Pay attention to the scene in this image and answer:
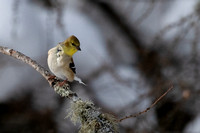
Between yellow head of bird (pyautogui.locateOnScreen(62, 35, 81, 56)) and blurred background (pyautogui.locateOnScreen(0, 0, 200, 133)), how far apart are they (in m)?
0.83

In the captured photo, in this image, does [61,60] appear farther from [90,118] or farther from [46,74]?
[90,118]

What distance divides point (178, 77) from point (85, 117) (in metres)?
2.55

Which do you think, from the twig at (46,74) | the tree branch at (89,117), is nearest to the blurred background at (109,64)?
the twig at (46,74)

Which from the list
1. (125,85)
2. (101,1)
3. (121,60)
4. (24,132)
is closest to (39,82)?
(24,132)

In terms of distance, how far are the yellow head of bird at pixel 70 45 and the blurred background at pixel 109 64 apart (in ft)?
2.71

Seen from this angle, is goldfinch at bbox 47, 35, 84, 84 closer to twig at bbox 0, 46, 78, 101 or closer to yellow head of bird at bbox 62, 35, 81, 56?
yellow head of bird at bbox 62, 35, 81, 56

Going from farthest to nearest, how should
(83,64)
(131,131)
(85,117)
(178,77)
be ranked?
(83,64) → (178,77) → (131,131) → (85,117)

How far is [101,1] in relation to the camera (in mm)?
6516

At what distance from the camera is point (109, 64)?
517 cm

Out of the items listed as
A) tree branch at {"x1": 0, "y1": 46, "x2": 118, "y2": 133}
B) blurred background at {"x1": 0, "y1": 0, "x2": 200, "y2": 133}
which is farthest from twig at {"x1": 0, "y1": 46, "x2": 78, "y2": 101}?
blurred background at {"x1": 0, "y1": 0, "x2": 200, "y2": 133}

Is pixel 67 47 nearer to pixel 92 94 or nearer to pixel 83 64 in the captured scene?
pixel 92 94

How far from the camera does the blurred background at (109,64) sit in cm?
429

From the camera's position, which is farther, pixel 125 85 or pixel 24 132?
pixel 125 85

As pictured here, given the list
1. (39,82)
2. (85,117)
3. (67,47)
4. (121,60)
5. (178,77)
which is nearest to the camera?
(85,117)
